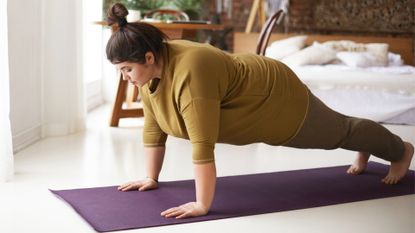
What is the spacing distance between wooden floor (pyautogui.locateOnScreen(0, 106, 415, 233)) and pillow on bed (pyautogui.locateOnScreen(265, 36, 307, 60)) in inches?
59.3

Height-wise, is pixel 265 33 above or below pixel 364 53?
above

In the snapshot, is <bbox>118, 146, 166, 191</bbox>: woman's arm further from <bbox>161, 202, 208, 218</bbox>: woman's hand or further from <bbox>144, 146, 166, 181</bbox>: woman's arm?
<bbox>161, 202, 208, 218</bbox>: woman's hand

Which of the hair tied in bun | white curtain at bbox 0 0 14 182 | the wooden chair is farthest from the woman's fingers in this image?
the wooden chair

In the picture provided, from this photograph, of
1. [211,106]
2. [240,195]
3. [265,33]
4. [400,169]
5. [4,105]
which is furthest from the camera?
[265,33]


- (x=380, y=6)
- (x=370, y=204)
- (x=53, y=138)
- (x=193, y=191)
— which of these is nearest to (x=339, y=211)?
(x=370, y=204)

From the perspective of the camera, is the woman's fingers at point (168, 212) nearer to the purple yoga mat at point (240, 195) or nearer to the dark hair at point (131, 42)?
the purple yoga mat at point (240, 195)

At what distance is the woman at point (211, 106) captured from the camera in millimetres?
2193

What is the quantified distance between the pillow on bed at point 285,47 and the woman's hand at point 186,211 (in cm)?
369

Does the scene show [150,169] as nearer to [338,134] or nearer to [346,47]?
[338,134]

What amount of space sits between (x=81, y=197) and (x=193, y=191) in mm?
437

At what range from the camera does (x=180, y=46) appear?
2.34 meters

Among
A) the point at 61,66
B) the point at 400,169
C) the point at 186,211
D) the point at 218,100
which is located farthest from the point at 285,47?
the point at 186,211

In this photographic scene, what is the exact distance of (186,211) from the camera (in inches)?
87.3

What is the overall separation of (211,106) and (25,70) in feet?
5.72
